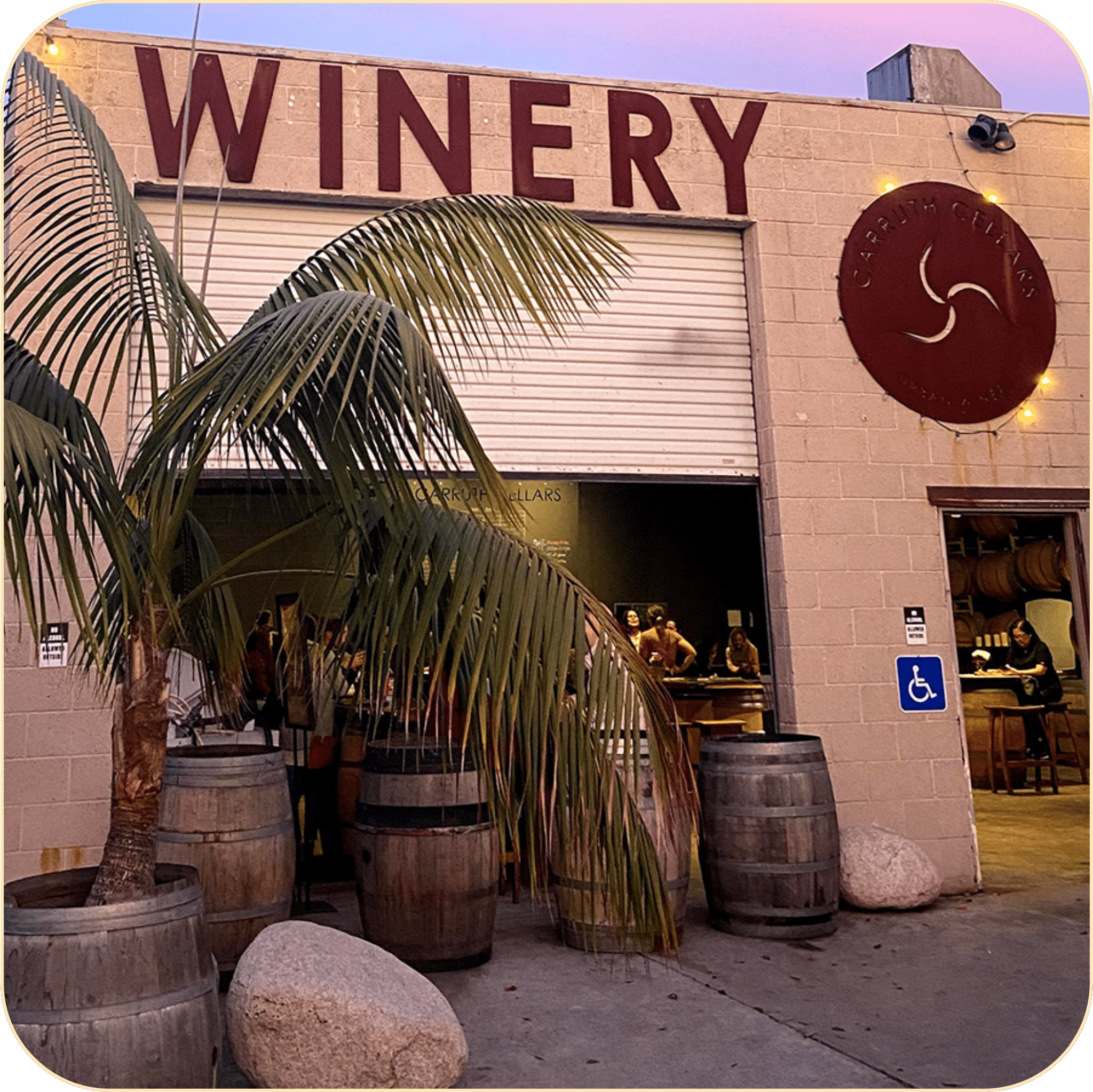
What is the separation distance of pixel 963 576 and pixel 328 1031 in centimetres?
1121

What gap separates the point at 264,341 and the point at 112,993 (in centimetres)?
170

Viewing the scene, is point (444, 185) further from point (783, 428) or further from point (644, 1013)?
point (644, 1013)

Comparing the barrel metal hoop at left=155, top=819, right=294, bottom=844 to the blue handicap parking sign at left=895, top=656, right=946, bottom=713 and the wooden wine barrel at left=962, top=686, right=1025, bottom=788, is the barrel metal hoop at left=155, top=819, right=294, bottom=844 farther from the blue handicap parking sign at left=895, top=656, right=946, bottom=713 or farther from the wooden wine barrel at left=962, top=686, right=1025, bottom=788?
the wooden wine barrel at left=962, top=686, right=1025, bottom=788

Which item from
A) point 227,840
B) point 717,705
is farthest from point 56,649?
point 717,705

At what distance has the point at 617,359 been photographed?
674 cm

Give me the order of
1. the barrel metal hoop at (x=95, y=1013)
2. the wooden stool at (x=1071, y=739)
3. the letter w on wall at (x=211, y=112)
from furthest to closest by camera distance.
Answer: the wooden stool at (x=1071, y=739)
the letter w on wall at (x=211, y=112)
the barrel metal hoop at (x=95, y=1013)

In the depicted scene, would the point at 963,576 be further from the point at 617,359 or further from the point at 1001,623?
the point at 617,359

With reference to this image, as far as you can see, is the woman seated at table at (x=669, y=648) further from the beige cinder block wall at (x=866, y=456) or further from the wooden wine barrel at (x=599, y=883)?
the wooden wine barrel at (x=599, y=883)

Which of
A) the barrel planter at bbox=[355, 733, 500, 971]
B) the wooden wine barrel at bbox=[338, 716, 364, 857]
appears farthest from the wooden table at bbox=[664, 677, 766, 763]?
the barrel planter at bbox=[355, 733, 500, 971]

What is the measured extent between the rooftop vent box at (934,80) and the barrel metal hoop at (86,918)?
6.63m

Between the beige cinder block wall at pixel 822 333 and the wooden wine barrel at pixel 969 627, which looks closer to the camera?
the beige cinder block wall at pixel 822 333

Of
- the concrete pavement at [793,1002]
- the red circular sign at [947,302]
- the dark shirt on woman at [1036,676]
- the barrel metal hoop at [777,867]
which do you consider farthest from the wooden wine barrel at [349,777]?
the dark shirt on woman at [1036,676]

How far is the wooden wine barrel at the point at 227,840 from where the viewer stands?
424 cm

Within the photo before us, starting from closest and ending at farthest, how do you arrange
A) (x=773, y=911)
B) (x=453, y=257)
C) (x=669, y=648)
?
(x=453, y=257) → (x=773, y=911) → (x=669, y=648)
